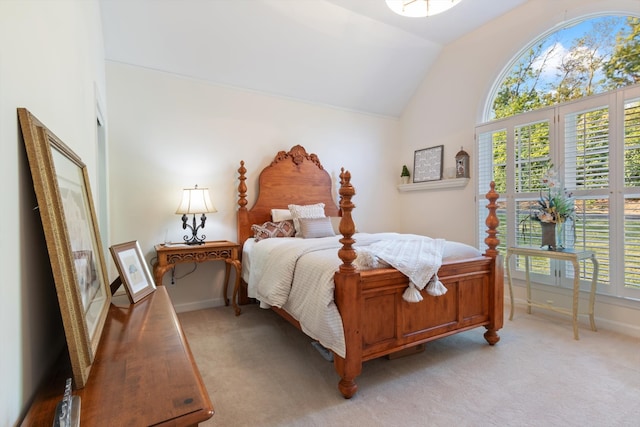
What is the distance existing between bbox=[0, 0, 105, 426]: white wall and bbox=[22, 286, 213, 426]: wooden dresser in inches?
2.3

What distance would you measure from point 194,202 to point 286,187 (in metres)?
1.19

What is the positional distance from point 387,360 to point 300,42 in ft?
11.2

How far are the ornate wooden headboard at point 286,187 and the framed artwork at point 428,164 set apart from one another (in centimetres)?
135

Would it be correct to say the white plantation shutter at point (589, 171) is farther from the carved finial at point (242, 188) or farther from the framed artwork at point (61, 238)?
the framed artwork at point (61, 238)

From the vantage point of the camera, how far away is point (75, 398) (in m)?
0.64

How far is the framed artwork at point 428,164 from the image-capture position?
14.3ft

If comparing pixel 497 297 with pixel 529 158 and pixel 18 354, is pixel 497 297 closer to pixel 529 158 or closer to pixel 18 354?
pixel 529 158

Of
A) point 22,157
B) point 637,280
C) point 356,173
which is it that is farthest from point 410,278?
point 356,173

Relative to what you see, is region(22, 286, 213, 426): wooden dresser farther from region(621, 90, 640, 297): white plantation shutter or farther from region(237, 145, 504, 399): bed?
region(621, 90, 640, 297): white plantation shutter

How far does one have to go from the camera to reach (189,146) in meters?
3.50

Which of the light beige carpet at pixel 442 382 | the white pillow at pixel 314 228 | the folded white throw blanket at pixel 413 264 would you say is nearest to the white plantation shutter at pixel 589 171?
the light beige carpet at pixel 442 382

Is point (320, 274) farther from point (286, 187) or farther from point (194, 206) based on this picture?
point (286, 187)

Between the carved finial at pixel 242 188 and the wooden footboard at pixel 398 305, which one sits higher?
the carved finial at pixel 242 188

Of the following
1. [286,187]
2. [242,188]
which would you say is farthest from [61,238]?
[286,187]
